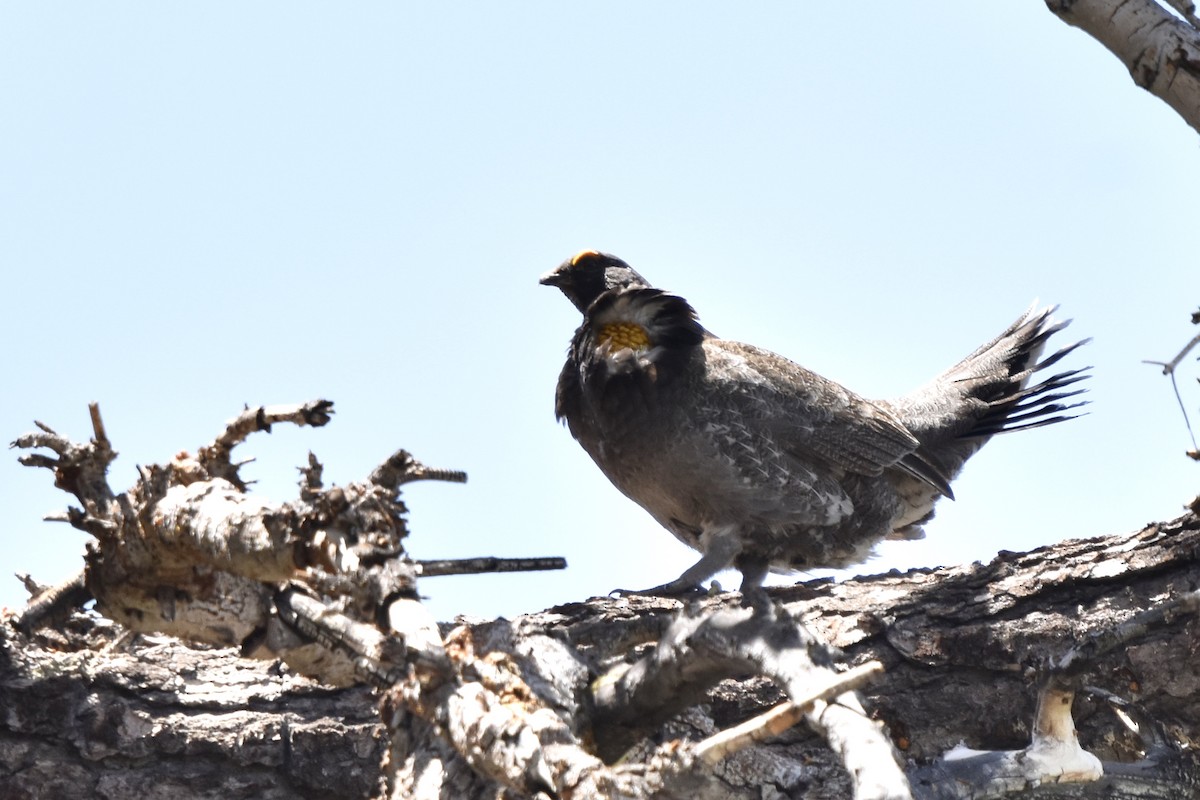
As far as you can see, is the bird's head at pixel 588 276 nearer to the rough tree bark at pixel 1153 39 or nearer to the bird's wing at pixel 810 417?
the bird's wing at pixel 810 417

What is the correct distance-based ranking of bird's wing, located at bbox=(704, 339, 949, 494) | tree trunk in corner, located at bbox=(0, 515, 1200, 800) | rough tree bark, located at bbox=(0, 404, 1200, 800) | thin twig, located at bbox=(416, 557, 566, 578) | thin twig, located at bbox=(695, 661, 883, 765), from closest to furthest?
1. thin twig, located at bbox=(695, 661, 883, 765)
2. rough tree bark, located at bbox=(0, 404, 1200, 800)
3. thin twig, located at bbox=(416, 557, 566, 578)
4. tree trunk in corner, located at bbox=(0, 515, 1200, 800)
5. bird's wing, located at bbox=(704, 339, 949, 494)

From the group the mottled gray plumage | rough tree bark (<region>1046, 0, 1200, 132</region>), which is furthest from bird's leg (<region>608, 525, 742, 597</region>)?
rough tree bark (<region>1046, 0, 1200, 132</region>)

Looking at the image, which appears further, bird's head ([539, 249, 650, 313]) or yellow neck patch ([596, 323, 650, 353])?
bird's head ([539, 249, 650, 313])

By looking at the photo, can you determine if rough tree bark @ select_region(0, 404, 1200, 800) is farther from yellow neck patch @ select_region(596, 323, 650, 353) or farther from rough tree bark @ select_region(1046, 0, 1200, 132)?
yellow neck patch @ select_region(596, 323, 650, 353)

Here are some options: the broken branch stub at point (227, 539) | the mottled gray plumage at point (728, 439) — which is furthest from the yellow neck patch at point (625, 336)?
the broken branch stub at point (227, 539)

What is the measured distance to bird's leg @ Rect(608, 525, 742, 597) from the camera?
5293 millimetres

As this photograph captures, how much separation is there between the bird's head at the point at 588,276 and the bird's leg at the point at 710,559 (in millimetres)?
1524

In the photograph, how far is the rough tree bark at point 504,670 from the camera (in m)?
2.57

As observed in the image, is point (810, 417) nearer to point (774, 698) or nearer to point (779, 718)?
point (774, 698)

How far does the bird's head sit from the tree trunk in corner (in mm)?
2719

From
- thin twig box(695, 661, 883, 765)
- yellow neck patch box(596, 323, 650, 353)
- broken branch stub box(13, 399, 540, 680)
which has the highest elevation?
yellow neck patch box(596, 323, 650, 353)

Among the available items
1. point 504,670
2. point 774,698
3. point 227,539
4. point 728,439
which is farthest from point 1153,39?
point 227,539

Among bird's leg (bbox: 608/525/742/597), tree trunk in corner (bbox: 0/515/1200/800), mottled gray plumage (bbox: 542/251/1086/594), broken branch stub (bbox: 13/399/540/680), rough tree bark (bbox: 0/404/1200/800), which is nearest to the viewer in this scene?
rough tree bark (bbox: 0/404/1200/800)

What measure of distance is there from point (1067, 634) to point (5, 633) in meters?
3.32
